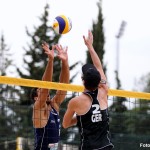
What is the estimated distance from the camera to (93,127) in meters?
5.49

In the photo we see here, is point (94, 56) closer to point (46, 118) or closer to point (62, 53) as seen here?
point (62, 53)

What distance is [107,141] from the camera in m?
5.58

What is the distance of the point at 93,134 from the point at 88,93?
422mm

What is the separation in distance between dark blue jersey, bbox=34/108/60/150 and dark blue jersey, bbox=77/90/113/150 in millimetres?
1803

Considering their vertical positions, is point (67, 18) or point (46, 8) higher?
point (46, 8)

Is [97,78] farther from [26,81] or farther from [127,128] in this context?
[127,128]

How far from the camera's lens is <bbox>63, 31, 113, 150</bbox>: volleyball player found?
5.42m

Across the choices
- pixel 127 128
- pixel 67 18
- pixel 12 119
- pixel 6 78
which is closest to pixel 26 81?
pixel 6 78

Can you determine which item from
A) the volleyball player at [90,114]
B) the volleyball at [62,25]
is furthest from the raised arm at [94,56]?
the volleyball at [62,25]

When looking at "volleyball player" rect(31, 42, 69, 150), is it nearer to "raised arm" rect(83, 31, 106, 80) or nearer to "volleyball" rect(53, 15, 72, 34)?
"volleyball" rect(53, 15, 72, 34)

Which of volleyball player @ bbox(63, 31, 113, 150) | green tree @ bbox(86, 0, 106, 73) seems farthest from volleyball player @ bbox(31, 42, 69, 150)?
green tree @ bbox(86, 0, 106, 73)

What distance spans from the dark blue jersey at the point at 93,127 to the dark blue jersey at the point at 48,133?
180 centimetres

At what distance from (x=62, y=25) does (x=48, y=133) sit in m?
1.67

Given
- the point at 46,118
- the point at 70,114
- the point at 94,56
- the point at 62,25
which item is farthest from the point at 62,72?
the point at 70,114
